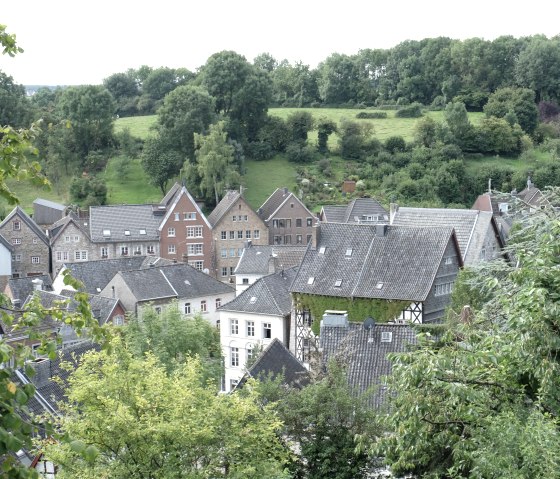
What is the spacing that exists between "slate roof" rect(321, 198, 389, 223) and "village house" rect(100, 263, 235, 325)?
1912 cm

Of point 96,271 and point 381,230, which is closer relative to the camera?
point 381,230

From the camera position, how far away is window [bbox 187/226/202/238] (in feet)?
224

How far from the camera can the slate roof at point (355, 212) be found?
7181 cm

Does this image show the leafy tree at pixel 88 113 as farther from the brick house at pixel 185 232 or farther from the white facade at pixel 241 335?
the white facade at pixel 241 335

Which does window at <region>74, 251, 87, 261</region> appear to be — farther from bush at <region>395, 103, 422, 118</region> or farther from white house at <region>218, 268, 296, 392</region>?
bush at <region>395, 103, 422, 118</region>

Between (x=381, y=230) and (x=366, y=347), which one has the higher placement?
(x=381, y=230)

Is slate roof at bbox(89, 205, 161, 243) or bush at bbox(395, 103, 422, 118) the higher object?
bush at bbox(395, 103, 422, 118)

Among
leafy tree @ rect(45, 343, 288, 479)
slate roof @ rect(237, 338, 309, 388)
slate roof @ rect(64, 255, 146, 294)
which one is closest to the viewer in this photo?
leafy tree @ rect(45, 343, 288, 479)

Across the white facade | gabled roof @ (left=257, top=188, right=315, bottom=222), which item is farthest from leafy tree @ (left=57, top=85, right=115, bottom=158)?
the white facade

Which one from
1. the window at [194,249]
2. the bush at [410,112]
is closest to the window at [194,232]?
the window at [194,249]

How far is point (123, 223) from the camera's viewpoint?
67562mm

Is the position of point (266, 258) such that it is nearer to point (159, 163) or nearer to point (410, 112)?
point (159, 163)

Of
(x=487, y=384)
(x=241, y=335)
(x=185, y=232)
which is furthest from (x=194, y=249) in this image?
(x=487, y=384)

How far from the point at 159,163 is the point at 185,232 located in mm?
18817
